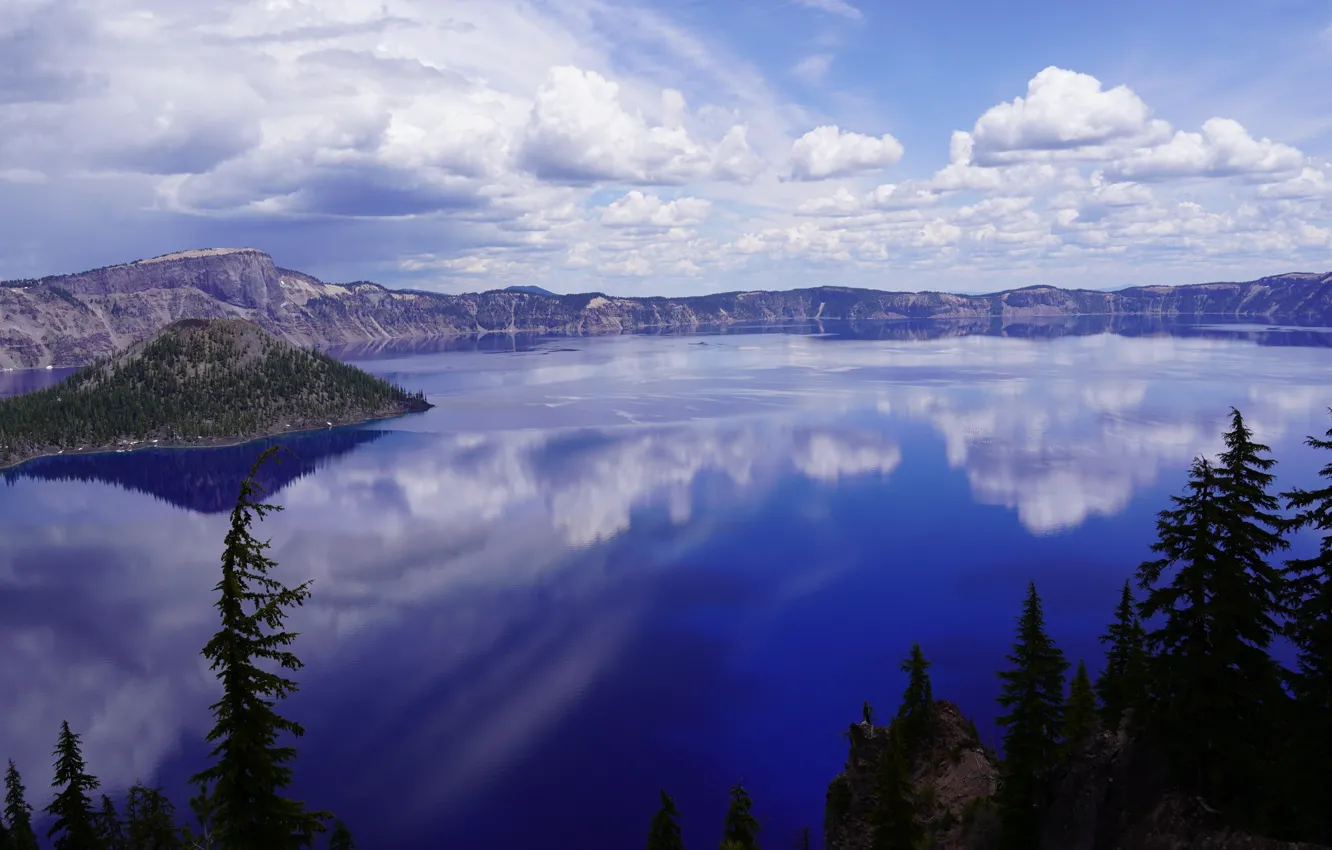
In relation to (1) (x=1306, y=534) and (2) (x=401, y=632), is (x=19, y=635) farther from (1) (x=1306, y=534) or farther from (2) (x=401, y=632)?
(1) (x=1306, y=534)

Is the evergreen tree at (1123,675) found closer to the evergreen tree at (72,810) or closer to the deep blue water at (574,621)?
the deep blue water at (574,621)

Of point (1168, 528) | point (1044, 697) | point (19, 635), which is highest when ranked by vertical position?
point (1168, 528)

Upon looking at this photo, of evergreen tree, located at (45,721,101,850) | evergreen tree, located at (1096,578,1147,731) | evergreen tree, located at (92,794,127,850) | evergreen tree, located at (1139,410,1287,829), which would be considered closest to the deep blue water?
evergreen tree, located at (92,794,127,850)

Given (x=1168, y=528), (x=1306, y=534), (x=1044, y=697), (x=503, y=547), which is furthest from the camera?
(x=503, y=547)

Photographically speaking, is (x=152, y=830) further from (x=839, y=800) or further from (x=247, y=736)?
(x=839, y=800)

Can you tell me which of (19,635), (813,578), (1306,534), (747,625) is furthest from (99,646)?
(1306,534)

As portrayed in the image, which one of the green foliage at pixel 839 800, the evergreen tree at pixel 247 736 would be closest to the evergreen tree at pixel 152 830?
the evergreen tree at pixel 247 736
